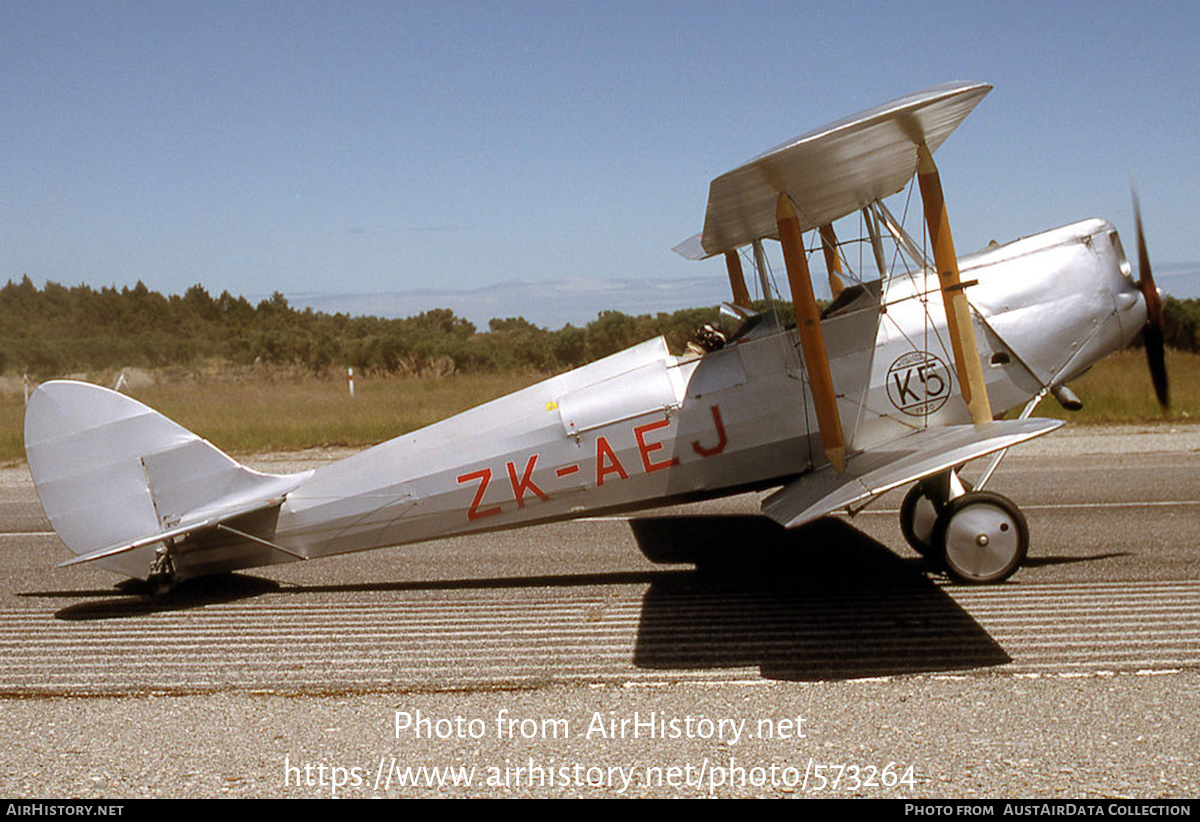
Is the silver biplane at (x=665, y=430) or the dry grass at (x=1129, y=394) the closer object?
the silver biplane at (x=665, y=430)

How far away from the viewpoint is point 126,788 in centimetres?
417

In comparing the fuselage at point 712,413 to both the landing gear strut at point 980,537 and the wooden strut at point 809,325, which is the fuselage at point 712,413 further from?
the landing gear strut at point 980,537

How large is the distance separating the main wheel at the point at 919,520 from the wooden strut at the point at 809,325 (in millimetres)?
1535

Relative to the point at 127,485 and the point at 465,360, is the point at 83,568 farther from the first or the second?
the point at 465,360

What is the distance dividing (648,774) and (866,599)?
306 cm

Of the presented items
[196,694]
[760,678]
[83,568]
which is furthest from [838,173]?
[83,568]

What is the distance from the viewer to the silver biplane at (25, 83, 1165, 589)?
7082mm

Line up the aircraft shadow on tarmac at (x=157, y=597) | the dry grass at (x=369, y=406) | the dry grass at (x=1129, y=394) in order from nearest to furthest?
the aircraft shadow on tarmac at (x=157, y=597) → the dry grass at (x=1129, y=394) → the dry grass at (x=369, y=406)

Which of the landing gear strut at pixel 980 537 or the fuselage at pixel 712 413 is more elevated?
the fuselage at pixel 712 413

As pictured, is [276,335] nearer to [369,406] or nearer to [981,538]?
[369,406]

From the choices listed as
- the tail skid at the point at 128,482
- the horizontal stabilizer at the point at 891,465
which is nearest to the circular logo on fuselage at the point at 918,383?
the horizontal stabilizer at the point at 891,465

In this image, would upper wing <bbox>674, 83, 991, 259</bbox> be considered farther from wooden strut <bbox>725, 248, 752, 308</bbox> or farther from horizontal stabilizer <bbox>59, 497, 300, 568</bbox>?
horizontal stabilizer <bbox>59, 497, 300, 568</bbox>

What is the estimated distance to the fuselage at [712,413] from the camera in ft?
23.3

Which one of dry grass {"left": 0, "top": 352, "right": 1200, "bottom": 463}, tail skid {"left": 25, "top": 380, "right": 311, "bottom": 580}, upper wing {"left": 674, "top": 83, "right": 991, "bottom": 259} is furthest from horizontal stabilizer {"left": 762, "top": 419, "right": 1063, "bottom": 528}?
dry grass {"left": 0, "top": 352, "right": 1200, "bottom": 463}
